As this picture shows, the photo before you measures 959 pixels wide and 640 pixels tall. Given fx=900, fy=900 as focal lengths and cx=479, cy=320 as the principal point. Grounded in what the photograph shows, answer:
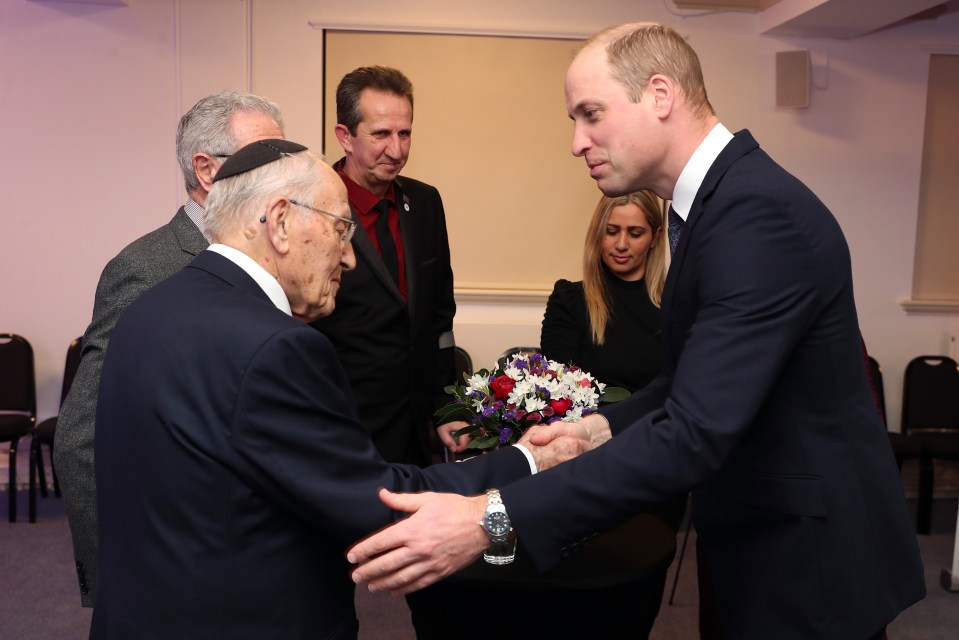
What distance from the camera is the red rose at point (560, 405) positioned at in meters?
2.69

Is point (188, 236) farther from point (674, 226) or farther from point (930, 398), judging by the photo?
point (930, 398)

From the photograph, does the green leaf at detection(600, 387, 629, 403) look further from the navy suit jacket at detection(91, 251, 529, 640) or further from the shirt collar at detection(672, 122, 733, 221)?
the navy suit jacket at detection(91, 251, 529, 640)

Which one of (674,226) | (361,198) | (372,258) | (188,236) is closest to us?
(674,226)

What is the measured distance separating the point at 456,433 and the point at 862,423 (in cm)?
141

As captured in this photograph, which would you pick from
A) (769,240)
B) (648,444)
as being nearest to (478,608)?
(648,444)

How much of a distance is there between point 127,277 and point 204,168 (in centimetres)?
38

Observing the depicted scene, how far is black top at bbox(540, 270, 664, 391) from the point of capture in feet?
12.8

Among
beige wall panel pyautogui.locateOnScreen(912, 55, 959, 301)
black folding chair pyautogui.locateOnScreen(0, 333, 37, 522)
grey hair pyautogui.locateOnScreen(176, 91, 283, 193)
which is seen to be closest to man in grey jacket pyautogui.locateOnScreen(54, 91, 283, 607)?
grey hair pyautogui.locateOnScreen(176, 91, 283, 193)

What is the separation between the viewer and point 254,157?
181 centimetres

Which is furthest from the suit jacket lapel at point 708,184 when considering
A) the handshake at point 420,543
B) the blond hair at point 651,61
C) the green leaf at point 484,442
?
the green leaf at point 484,442

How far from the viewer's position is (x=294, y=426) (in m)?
1.56

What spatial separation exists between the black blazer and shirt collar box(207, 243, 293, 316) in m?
1.56

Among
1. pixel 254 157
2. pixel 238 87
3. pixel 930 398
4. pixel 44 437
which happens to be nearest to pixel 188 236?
pixel 254 157

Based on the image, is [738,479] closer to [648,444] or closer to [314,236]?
[648,444]
